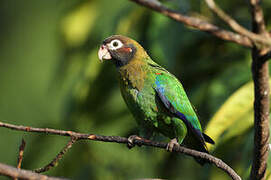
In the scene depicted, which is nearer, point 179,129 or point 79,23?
point 179,129

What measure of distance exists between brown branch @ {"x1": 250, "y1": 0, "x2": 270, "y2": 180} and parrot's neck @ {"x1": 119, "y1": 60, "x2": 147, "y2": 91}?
4.80ft

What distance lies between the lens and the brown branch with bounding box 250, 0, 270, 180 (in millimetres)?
1214

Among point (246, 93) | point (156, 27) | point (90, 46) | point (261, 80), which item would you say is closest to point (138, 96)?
point (156, 27)

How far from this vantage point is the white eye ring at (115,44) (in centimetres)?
313

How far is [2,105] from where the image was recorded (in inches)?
481

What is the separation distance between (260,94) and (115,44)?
6.11 feet

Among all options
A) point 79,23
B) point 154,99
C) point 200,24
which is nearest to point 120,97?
point 79,23

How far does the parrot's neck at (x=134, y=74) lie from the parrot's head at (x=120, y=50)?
0.19ft

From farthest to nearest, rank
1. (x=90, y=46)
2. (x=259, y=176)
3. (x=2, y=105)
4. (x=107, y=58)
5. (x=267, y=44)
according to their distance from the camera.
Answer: (x=2, y=105)
(x=90, y=46)
(x=107, y=58)
(x=259, y=176)
(x=267, y=44)

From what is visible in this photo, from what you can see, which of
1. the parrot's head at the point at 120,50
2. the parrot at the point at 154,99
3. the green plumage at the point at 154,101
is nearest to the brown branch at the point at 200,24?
the parrot at the point at 154,99

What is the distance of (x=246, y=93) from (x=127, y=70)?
955 millimetres

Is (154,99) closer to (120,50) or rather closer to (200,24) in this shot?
(120,50)

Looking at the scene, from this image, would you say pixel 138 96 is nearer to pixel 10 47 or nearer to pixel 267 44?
pixel 267 44

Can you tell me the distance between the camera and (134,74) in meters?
3.09
